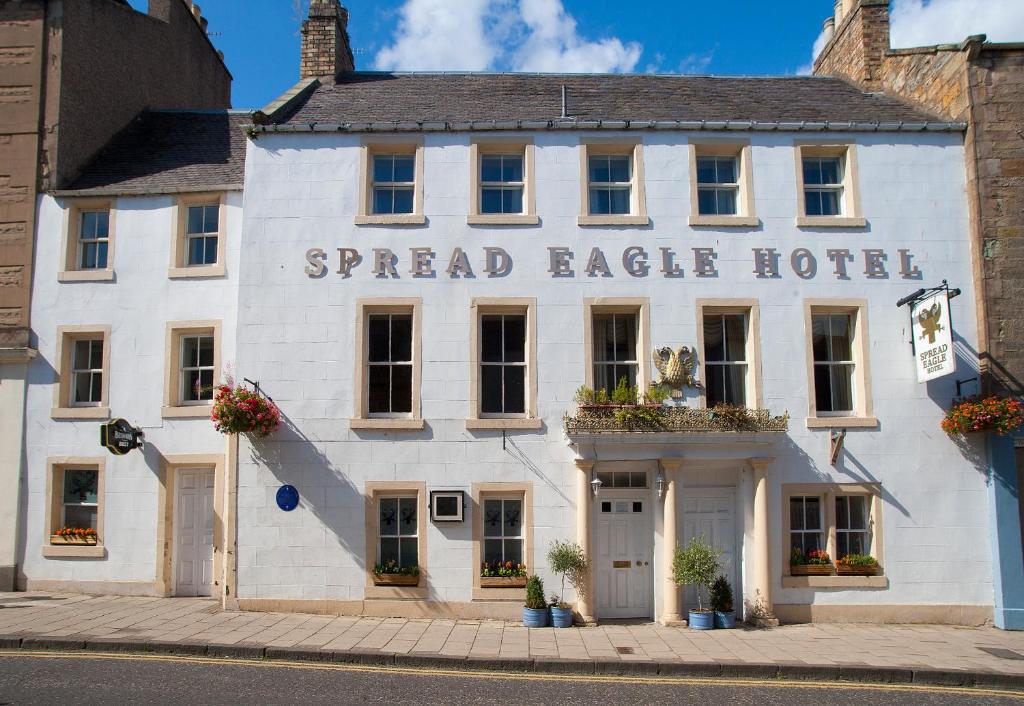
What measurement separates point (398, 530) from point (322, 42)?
10.8 metres

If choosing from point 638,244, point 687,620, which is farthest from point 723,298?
point 687,620

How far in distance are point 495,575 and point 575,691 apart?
4013mm

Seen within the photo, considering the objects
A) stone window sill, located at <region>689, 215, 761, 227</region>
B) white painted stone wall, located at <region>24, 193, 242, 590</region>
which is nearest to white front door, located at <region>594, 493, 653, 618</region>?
stone window sill, located at <region>689, 215, 761, 227</region>

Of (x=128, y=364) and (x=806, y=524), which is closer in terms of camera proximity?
(x=806, y=524)

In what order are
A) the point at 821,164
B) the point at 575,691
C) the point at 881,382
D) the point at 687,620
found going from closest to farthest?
the point at 575,691 < the point at 687,620 < the point at 881,382 < the point at 821,164

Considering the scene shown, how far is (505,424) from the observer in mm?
13328

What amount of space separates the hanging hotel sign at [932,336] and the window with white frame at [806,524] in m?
2.87

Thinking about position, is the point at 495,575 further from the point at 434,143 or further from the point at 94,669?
the point at 434,143

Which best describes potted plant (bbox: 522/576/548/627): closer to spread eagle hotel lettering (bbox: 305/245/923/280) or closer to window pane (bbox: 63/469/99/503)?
spread eagle hotel lettering (bbox: 305/245/923/280)

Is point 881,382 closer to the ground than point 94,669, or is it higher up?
higher up

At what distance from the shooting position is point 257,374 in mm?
13570

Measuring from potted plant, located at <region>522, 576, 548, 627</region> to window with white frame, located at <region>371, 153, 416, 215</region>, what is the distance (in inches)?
272

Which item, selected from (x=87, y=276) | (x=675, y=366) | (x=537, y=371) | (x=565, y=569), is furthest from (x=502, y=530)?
(x=87, y=276)

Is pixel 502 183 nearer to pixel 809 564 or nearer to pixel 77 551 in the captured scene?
pixel 809 564
